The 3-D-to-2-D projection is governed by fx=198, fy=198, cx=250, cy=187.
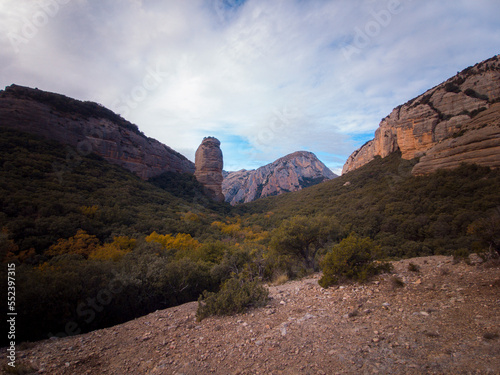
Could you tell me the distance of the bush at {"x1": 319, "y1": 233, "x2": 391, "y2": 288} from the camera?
19.9 ft

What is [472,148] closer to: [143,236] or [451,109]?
[451,109]


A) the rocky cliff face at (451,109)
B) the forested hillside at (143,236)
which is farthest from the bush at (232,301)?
the rocky cliff face at (451,109)

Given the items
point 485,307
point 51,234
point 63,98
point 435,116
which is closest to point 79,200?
point 51,234

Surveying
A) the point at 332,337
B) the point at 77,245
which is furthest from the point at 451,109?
the point at 77,245

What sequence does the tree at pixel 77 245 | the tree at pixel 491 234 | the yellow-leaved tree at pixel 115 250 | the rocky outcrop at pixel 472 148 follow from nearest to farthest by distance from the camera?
the tree at pixel 491 234 < the yellow-leaved tree at pixel 115 250 < the tree at pixel 77 245 < the rocky outcrop at pixel 472 148

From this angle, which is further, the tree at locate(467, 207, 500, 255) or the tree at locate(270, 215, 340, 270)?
the tree at locate(270, 215, 340, 270)

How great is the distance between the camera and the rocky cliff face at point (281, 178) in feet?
321

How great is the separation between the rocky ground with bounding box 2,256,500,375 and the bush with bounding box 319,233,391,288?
321 millimetres

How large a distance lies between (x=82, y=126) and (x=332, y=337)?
4301cm

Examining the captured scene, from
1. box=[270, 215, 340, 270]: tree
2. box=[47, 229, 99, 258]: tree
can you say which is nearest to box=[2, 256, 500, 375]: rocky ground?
box=[270, 215, 340, 270]: tree

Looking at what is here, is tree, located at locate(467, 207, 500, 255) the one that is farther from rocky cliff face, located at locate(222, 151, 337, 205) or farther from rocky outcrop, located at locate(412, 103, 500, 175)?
rocky cliff face, located at locate(222, 151, 337, 205)

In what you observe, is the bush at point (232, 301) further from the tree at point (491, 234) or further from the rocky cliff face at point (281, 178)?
the rocky cliff face at point (281, 178)

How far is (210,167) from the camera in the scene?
5212cm

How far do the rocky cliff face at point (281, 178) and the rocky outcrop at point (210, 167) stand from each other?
47292 mm
